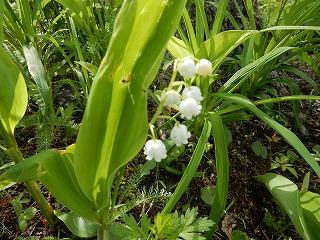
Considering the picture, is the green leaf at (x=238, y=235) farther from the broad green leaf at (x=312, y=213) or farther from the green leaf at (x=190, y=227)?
the green leaf at (x=190, y=227)

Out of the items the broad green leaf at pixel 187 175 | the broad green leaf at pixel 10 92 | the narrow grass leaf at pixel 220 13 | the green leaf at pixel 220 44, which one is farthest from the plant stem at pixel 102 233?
the narrow grass leaf at pixel 220 13

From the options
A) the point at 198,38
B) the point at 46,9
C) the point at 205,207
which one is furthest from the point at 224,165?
the point at 46,9

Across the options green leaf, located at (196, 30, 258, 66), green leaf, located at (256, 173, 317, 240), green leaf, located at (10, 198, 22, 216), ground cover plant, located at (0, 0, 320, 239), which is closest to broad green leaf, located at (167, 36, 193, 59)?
ground cover plant, located at (0, 0, 320, 239)

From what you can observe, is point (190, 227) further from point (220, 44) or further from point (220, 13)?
point (220, 13)

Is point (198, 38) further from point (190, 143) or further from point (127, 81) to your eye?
point (127, 81)

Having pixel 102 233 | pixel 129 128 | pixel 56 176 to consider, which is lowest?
pixel 102 233

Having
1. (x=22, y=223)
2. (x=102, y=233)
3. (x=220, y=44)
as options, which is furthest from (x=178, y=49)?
(x=22, y=223)
